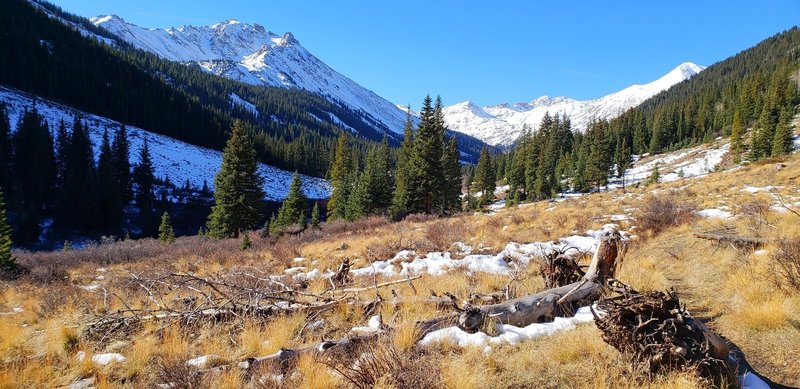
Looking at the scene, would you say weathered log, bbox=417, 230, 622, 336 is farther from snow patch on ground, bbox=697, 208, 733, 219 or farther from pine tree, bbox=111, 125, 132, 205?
pine tree, bbox=111, 125, 132, 205

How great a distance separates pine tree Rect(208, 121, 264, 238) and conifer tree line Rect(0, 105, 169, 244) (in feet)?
108

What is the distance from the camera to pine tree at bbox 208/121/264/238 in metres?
27.7

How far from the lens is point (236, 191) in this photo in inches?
1100

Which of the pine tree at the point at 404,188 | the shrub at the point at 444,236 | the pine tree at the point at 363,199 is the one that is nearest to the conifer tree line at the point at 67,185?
the pine tree at the point at 363,199

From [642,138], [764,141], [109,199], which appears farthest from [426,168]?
[642,138]

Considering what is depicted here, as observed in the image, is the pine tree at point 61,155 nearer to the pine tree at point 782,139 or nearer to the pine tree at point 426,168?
the pine tree at point 426,168

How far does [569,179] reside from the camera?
2911 inches

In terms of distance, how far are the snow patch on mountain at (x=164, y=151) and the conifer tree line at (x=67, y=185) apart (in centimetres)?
882

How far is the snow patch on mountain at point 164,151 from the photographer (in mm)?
73438

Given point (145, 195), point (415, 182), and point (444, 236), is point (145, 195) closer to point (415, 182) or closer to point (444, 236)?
point (415, 182)

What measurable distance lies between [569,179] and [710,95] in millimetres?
69408

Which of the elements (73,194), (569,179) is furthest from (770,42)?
(73,194)

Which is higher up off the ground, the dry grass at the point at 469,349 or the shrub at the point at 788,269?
the shrub at the point at 788,269

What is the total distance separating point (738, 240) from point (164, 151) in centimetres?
9761
